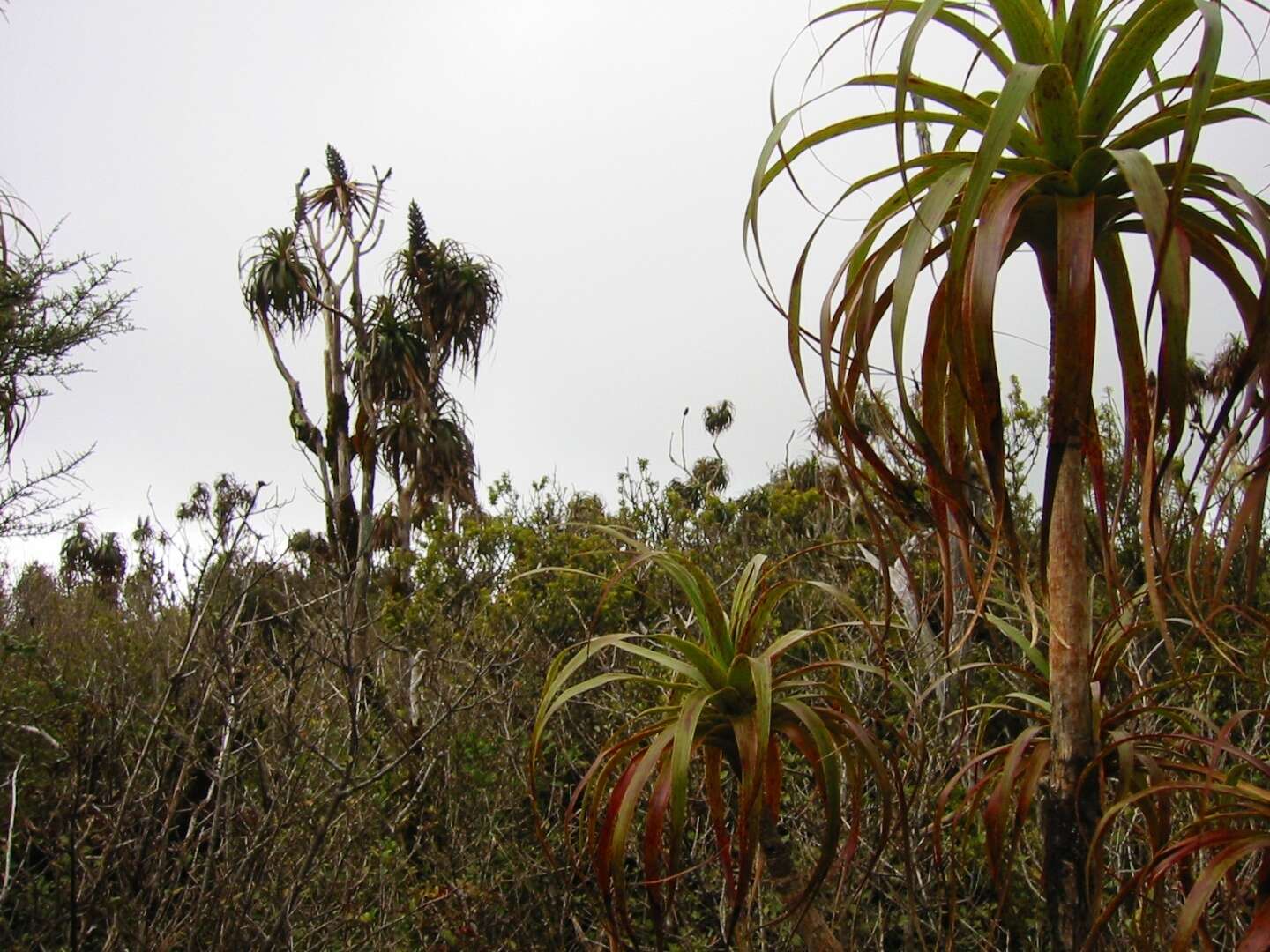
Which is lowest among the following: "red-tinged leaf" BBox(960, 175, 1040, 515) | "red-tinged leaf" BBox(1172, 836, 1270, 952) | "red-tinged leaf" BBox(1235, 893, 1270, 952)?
"red-tinged leaf" BBox(1235, 893, 1270, 952)

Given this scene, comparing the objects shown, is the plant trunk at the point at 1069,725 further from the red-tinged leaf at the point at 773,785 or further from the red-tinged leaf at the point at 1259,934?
the red-tinged leaf at the point at 773,785

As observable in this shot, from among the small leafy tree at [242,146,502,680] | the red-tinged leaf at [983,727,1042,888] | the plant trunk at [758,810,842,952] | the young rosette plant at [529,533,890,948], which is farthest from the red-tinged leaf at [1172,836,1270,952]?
the small leafy tree at [242,146,502,680]

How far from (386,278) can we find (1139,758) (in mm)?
14047

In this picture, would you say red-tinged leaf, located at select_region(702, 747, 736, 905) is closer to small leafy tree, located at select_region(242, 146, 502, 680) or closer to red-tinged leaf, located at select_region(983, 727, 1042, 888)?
red-tinged leaf, located at select_region(983, 727, 1042, 888)

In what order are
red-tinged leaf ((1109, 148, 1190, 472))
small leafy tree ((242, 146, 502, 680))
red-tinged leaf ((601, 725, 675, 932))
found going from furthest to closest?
small leafy tree ((242, 146, 502, 680)) → red-tinged leaf ((601, 725, 675, 932)) → red-tinged leaf ((1109, 148, 1190, 472))

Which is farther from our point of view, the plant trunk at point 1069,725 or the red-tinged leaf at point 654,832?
the red-tinged leaf at point 654,832

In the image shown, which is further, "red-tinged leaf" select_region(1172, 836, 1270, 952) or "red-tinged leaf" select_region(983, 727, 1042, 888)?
"red-tinged leaf" select_region(983, 727, 1042, 888)

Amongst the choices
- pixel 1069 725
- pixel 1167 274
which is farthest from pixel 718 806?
pixel 1167 274

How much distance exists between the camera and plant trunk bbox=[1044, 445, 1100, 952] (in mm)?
1484

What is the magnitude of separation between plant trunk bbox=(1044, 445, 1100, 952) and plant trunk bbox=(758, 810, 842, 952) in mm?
419

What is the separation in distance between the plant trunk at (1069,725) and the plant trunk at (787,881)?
42 cm

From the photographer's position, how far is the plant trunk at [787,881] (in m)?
1.79

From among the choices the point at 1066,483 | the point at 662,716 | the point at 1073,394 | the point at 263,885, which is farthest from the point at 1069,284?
the point at 263,885

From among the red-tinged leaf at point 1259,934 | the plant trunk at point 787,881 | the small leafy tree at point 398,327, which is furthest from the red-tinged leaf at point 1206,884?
the small leafy tree at point 398,327
